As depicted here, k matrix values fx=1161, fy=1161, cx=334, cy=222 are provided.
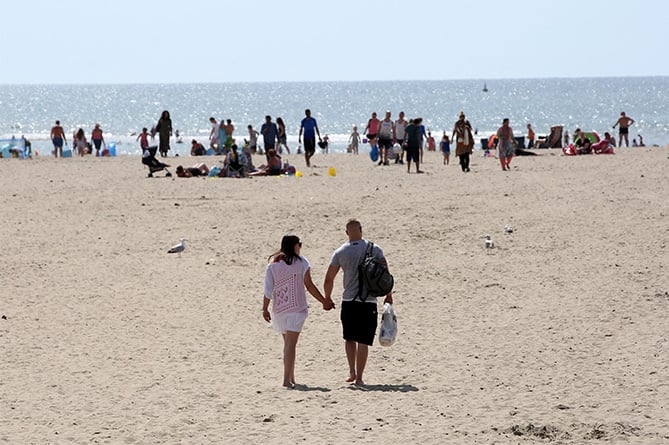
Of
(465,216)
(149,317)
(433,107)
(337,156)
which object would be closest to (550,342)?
(149,317)

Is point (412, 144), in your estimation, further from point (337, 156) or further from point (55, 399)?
point (55, 399)

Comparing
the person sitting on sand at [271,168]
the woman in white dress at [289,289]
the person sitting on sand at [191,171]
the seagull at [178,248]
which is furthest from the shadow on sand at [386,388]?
the person sitting on sand at [191,171]

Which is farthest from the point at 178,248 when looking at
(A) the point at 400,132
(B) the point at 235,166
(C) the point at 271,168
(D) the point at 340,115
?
(D) the point at 340,115

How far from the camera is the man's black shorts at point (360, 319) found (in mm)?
8914

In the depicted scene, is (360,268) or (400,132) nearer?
(360,268)

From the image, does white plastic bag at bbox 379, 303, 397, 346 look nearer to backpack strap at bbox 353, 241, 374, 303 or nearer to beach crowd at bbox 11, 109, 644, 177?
backpack strap at bbox 353, 241, 374, 303

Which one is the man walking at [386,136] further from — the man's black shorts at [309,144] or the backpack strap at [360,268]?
the backpack strap at [360,268]

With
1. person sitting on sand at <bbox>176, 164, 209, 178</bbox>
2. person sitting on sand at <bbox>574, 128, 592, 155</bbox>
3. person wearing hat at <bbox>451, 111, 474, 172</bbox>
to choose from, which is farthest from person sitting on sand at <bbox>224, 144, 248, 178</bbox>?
person sitting on sand at <bbox>574, 128, 592, 155</bbox>

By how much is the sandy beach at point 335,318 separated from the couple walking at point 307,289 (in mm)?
506

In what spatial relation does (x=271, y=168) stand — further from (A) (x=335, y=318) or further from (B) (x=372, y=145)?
(A) (x=335, y=318)

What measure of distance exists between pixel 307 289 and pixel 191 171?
57.5 ft

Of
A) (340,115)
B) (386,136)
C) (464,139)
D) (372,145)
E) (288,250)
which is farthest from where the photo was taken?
(340,115)

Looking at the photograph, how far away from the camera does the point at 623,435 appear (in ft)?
25.2

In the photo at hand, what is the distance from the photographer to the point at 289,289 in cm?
884
